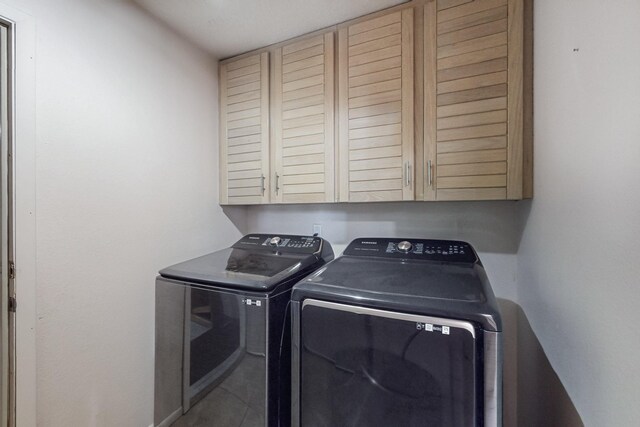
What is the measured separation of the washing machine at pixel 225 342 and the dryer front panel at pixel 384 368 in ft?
0.60

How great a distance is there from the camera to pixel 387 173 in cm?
145

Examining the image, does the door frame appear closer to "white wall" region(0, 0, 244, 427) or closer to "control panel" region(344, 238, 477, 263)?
"white wall" region(0, 0, 244, 427)

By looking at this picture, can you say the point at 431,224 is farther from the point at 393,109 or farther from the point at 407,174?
the point at 393,109

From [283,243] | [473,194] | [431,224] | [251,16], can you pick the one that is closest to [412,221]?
[431,224]

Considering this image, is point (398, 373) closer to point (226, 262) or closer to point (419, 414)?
point (419, 414)

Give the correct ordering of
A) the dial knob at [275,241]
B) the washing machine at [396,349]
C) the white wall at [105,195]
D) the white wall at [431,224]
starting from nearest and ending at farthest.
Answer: the washing machine at [396,349] → the white wall at [105,195] → the white wall at [431,224] → the dial knob at [275,241]

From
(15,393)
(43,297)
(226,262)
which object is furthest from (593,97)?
(15,393)

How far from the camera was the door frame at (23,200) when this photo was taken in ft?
3.39

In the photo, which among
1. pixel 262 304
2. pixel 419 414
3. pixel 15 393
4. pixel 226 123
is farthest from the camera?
pixel 226 123

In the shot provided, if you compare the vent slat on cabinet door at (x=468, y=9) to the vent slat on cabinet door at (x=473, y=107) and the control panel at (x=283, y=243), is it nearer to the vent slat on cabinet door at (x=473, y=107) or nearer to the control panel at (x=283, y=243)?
the vent slat on cabinet door at (x=473, y=107)

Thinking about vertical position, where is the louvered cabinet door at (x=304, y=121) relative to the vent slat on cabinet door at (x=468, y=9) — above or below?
below

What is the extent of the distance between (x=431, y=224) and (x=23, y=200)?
6.15ft

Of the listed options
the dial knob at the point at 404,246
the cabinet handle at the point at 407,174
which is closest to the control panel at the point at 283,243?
the dial knob at the point at 404,246

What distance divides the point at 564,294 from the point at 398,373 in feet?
1.86
